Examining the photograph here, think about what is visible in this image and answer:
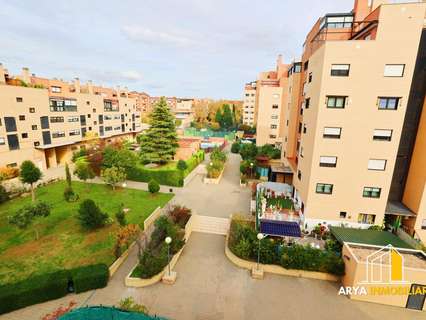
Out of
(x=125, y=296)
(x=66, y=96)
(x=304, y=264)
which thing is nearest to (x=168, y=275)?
(x=125, y=296)

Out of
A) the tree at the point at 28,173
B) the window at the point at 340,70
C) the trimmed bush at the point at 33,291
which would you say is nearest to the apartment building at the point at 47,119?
the tree at the point at 28,173

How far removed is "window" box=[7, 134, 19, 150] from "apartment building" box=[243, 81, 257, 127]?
208ft

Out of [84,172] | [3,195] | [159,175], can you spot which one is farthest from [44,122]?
[159,175]

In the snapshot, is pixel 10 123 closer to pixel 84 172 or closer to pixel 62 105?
pixel 62 105

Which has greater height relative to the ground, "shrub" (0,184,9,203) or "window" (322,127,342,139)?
"window" (322,127,342,139)

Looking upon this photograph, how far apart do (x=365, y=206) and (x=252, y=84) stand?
7475cm

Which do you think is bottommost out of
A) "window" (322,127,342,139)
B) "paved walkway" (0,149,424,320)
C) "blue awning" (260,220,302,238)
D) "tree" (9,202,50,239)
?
"paved walkway" (0,149,424,320)

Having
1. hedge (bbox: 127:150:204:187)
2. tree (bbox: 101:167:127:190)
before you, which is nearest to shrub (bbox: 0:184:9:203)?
tree (bbox: 101:167:127:190)

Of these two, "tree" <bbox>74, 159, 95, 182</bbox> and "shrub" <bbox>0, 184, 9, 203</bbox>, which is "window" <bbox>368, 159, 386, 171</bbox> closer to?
"tree" <bbox>74, 159, 95, 182</bbox>

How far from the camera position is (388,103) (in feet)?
50.8

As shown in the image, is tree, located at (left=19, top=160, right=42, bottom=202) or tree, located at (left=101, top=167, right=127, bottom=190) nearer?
tree, located at (left=19, top=160, right=42, bottom=202)

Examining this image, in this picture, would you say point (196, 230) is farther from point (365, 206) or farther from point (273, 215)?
point (365, 206)

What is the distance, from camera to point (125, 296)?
12320 mm

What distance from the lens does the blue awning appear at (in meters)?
15.4
